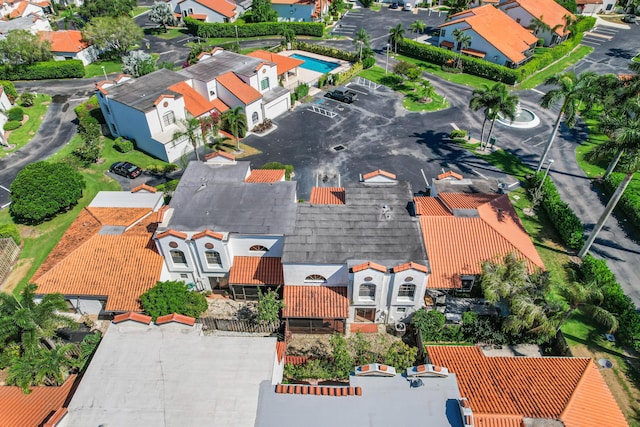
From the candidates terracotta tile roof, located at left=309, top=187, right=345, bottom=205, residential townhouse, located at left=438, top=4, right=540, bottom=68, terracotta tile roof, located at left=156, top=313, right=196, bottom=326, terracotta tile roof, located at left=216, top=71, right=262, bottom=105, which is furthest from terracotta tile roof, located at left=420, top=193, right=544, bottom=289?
residential townhouse, located at left=438, top=4, right=540, bottom=68

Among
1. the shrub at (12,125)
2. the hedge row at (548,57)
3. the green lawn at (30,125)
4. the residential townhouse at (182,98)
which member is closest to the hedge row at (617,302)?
the residential townhouse at (182,98)

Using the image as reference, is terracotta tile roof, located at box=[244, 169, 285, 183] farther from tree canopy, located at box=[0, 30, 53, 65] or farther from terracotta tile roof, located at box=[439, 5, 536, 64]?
tree canopy, located at box=[0, 30, 53, 65]

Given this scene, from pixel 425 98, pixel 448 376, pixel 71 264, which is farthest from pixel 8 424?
pixel 425 98

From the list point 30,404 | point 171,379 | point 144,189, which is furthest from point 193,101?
point 171,379

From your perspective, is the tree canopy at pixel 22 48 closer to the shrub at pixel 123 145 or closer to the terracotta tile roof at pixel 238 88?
the shrub at pixel 123 145

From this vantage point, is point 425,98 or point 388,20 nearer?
point 425,98

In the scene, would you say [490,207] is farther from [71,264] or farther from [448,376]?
[71,264]

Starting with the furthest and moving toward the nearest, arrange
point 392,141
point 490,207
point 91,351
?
1. point 392,141
2. point 490,207
3. point 91,351
